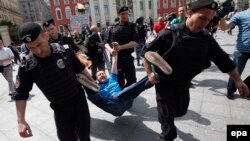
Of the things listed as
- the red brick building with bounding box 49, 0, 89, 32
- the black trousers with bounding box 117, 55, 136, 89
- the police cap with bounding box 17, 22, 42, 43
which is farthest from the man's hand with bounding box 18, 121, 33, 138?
the red brick building with bounding box 49, 0, 89, 32

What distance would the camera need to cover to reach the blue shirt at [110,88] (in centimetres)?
340

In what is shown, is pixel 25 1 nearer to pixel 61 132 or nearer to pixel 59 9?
pixel 59 9

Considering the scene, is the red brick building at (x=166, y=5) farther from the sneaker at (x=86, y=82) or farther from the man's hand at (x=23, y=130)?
the man's hand at (x=23, y=130)

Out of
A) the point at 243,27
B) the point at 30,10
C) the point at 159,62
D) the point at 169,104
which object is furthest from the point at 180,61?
the point at 30,10

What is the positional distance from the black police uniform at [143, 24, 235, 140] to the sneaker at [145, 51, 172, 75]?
94 mm

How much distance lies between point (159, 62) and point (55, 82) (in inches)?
40.5

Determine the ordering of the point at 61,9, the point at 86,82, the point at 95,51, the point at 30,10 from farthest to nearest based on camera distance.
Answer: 1. the point at 30,10
2. the point at 61,9
3. the point at 95,51
4. the point at 86,82

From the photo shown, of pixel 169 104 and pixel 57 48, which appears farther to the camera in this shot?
pixel 169 104

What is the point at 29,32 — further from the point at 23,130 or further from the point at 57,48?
the point at 23,130

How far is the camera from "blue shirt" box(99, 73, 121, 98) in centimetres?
340

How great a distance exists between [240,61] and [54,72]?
3.35 m

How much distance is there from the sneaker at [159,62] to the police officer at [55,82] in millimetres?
792

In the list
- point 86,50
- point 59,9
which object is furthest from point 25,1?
point 86,50

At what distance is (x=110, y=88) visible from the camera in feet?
11.6
